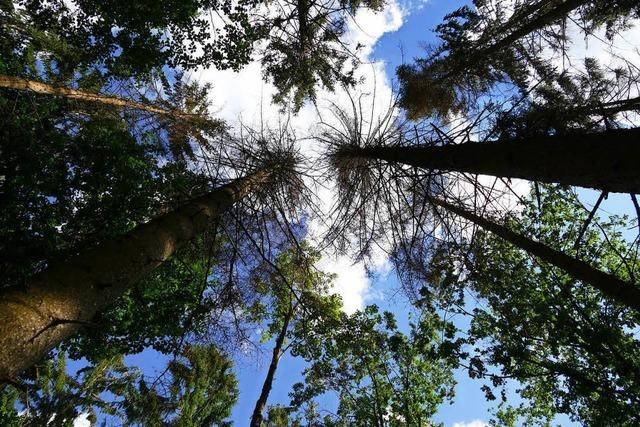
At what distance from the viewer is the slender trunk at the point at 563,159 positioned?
8.08 ft

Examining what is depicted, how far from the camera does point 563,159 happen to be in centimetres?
288

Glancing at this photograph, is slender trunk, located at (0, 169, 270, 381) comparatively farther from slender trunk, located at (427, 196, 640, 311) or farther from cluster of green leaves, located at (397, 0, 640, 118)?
cluster of green leaves, located at (397, 0, 640, 118)

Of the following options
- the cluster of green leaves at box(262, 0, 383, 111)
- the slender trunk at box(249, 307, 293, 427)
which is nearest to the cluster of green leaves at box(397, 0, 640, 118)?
the cluster of green leaves at box(262, 0, 383, 111)

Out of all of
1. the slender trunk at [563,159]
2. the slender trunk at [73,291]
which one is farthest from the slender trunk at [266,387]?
the slender trunk at [563,159]

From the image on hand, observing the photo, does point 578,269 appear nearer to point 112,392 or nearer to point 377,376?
point 377,376

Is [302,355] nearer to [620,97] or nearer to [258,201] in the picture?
[258,201]

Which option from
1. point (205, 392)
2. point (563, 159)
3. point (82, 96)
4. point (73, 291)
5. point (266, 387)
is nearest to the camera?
point (73, 291)

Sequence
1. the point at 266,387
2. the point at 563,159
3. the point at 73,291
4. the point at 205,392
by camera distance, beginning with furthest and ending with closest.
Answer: the point at 205,392 < the point at 266,387 < the point at 563,159 < the point at 73,291

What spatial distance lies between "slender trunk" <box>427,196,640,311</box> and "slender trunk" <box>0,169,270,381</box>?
2.76 metres

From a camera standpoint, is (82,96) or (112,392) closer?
(82,96)

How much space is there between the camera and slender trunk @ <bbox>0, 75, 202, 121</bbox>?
556cm

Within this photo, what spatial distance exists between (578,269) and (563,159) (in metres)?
3.60

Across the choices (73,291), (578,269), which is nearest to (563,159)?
(73,291)

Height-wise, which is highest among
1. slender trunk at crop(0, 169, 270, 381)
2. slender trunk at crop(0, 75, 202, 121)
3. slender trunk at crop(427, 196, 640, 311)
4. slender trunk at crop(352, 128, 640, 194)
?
slender trunk at crop(0, 75, 202, 121)
